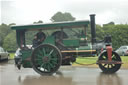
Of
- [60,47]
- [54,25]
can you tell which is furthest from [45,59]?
[54,25]

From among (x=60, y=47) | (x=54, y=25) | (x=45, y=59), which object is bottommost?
(x=45, y=59)

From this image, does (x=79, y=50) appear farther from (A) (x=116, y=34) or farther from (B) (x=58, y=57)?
(A) (x=116, y=34)

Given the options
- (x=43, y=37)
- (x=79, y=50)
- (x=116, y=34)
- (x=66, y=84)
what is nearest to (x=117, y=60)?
(x=79, y=50)

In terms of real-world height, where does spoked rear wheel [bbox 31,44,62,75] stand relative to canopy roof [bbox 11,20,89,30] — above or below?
below

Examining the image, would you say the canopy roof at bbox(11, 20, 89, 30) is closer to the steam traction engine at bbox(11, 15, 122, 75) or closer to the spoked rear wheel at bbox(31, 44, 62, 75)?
the steam traction engine at bbox(11, 15, 122, 75)

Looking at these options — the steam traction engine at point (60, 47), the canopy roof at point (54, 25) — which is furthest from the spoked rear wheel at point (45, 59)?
the canopy roof at point (54, 25)

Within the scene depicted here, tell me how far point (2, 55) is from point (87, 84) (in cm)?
955

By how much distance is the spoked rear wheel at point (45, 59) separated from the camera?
685 centimetres

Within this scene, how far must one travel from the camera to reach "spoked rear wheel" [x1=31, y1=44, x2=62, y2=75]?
685 cm

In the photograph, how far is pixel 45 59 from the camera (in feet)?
22.6

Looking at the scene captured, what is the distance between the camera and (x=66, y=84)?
5.47 m

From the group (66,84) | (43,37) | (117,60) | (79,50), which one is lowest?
(66,84)

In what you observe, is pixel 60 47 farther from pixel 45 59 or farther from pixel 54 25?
pixel 54 25

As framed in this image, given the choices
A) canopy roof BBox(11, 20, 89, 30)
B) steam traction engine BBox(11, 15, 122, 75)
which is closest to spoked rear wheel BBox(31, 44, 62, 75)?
steam traction engine BBox(11, 15, 122, 75)
